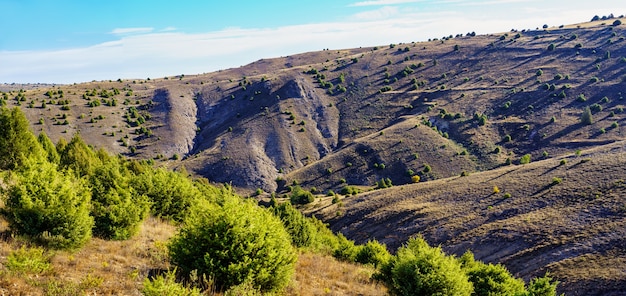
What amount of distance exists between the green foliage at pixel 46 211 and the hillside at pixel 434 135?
3183 cm

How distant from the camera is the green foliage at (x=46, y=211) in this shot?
11227mm

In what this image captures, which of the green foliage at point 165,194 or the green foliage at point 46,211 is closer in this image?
the green foliage at point 46,211

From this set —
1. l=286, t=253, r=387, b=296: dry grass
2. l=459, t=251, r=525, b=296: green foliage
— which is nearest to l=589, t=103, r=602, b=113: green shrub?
l=459, t=251, r=525, b=296: green foliage

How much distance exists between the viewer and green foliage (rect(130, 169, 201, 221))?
1967 centimetres

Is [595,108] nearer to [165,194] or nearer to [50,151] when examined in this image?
[165,194]

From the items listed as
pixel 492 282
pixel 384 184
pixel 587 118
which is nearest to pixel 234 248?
pixel 492 282

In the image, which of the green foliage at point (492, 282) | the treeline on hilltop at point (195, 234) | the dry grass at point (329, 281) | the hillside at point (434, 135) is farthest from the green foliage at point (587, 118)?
the dry grass at point (329, 281)

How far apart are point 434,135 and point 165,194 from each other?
71.2m

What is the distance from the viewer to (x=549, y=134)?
3012 inches

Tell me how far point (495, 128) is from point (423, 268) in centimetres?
7770

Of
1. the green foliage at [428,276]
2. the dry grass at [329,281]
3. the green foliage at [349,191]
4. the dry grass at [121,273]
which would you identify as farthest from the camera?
the green foliage at [349,191]

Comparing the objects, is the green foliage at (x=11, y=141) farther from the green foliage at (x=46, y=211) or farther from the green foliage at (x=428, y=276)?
the green foliage at (x=428, y=276)

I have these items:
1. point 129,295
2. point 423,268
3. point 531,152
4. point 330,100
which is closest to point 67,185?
point 129,295

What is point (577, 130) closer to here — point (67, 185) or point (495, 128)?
point (495, 128)
